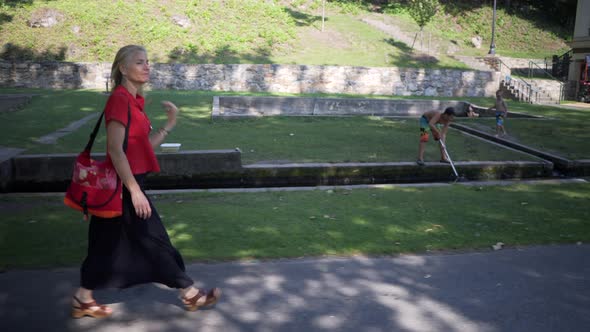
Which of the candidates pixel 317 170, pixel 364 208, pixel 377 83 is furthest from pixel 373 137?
pixel 377 83

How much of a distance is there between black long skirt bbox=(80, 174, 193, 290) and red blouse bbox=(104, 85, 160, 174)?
0.10 metres

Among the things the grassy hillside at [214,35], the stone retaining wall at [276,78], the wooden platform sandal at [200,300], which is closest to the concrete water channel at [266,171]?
the wooden platform sandal at [200,300]

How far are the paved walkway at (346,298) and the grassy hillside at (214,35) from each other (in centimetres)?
2091

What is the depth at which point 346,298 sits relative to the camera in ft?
12.4

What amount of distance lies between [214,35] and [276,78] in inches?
217

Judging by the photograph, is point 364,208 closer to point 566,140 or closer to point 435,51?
point 566,140

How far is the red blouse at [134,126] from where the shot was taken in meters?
3.14

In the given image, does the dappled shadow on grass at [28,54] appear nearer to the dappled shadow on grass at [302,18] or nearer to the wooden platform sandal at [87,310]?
the dappled shadow on grass at [302,18]

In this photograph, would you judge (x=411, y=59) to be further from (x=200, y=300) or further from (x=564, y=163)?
(x=200, y=300)

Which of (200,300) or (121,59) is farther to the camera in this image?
(200,300)

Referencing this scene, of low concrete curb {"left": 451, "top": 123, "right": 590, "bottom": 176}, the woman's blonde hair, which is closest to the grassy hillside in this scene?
low concrete curb {"left": 451, "top": 123, "right": 590, "bottom": 176}

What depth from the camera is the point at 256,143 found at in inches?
437

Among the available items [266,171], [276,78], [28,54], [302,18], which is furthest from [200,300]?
[302,18]

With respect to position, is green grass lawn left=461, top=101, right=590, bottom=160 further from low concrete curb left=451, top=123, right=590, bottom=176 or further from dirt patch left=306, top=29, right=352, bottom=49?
dirt patch left=306, top=29, right=352, bottom=49
